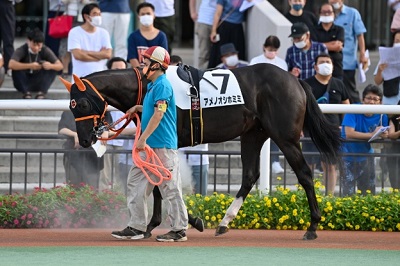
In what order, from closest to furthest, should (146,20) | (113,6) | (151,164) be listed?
(151,164)
(146,20)
(113,6)

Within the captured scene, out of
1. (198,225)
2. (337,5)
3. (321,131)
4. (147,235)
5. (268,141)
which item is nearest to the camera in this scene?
(147,235)

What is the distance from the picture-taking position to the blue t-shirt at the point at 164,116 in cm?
1064

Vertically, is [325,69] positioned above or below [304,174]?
above

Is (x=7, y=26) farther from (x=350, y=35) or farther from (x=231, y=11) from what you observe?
(x=350, y=35)

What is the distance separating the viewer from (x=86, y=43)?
15.7 meters

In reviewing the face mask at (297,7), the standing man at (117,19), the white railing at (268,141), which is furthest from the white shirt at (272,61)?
the white railing at (268,141)

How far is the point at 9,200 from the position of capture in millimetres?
12312

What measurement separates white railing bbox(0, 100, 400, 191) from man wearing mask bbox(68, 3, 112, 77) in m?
3.50

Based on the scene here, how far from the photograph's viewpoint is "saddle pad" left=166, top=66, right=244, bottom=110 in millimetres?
11211

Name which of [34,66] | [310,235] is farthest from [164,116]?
[34,66]

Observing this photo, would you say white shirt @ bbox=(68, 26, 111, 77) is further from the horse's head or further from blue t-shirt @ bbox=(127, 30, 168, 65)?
the horse's head

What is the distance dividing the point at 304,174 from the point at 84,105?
223cm

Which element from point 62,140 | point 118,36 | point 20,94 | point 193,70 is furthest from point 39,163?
point 118,36

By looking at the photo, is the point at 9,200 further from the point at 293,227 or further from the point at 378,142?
the point at 378,142
